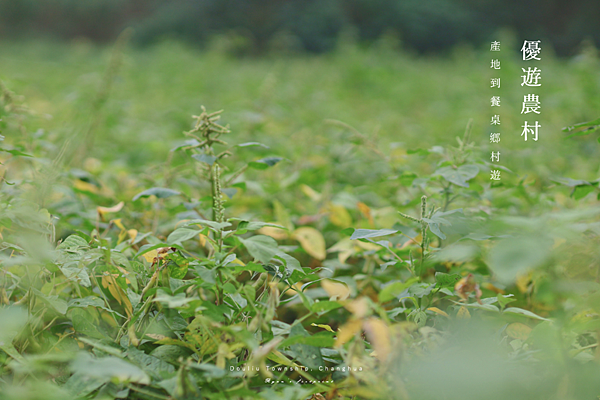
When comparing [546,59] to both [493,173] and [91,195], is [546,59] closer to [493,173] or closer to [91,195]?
[493,173]

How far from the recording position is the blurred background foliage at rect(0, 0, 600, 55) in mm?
11805

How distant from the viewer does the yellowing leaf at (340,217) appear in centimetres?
147

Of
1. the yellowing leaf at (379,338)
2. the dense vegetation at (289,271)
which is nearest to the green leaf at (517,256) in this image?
the dense vegetation at (289,271)

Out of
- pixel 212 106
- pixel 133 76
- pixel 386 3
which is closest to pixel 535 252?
pixel 212 106

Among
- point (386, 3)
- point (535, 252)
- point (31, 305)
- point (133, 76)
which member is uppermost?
point (386, 3)

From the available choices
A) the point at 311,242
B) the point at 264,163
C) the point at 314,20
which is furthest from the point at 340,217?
the point at 314,20

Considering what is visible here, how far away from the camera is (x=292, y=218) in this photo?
1556 millimetres

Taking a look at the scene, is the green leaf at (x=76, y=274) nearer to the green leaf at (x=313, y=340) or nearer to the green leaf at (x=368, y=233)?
the green leaf at (x=313, y=340)

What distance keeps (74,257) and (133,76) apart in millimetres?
4945

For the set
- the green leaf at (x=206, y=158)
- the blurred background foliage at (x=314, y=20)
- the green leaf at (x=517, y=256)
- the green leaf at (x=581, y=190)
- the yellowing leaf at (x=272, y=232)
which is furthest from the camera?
the blurred background foliage at (x=314, y=20)

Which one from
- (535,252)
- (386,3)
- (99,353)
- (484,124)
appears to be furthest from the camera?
(386,3)

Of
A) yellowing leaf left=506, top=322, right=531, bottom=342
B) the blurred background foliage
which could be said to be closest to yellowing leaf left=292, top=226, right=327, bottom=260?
yellowing leaf left=506, top=322, right=531, bottom=342

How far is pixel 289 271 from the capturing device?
0.81 metres

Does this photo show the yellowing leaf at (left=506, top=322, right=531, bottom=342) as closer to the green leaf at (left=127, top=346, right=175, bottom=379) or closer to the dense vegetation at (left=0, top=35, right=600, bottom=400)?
the dense vegetation at (left=0, top=35, right=600, bottom=400)
